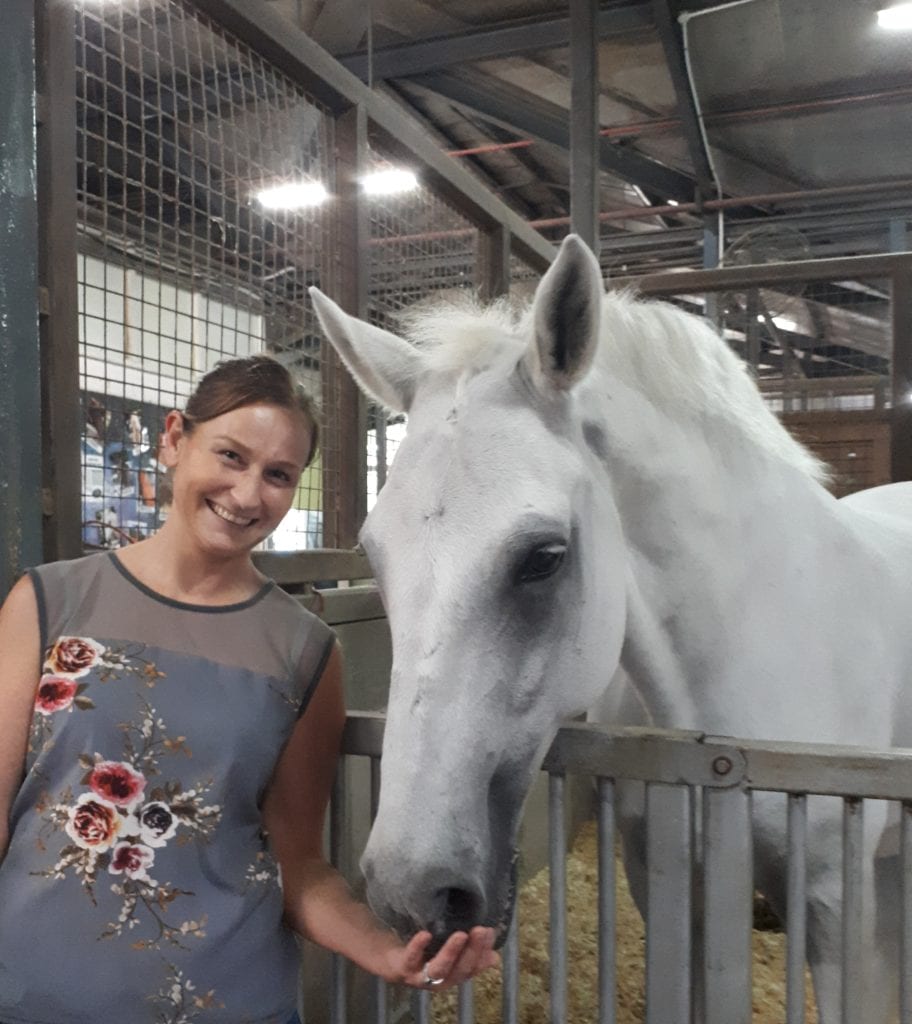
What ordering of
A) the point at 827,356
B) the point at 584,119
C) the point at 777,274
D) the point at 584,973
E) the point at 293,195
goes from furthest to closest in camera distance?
1. the point at 827,356
2. the point at 584,119
3. the point at 777,274
4. the point at 293,195
5. the point at 584,973

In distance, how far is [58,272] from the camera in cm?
162

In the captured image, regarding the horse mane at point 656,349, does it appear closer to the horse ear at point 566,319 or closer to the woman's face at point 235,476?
the horse ear at point 566,319

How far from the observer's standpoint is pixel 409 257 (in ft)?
13.6

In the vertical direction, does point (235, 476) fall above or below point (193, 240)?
below

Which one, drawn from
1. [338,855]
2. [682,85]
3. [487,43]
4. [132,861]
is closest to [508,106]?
[487,43]

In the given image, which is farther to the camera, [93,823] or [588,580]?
[588,580]

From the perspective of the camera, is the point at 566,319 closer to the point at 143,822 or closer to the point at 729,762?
the point at 729,762

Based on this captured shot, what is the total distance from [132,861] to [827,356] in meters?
Answer: 12.0

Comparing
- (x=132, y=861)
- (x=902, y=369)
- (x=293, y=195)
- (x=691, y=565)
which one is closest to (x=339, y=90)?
(x=293, y=195)

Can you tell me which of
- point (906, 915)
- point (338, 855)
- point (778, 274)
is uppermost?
point (778, 274)

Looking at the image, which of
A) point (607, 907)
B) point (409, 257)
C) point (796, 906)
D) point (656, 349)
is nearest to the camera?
point (796, 906)

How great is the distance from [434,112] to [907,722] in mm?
5713

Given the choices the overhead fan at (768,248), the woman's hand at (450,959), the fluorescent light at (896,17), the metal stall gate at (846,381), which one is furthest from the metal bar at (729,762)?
the overhead fan at (768,248)

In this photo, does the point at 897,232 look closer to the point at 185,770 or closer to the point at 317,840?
the point at 317,840
